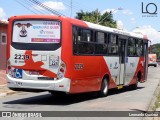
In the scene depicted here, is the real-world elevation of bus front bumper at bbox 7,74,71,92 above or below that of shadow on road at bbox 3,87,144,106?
above

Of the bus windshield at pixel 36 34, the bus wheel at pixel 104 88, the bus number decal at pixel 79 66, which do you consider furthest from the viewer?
the bus wheel at pixel 104 88

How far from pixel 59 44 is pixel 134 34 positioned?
339 inches

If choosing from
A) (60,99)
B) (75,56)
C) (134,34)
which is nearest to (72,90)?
(75,56)

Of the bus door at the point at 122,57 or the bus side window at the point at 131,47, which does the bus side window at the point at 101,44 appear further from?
the bus side window at the point at 131,47

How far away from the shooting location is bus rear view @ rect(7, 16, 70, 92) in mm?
14555

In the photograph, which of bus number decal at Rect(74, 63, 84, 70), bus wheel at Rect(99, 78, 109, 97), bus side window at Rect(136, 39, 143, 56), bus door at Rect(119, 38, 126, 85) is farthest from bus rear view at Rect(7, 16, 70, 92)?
bus side window at Rect(136, 39, 143, 56)

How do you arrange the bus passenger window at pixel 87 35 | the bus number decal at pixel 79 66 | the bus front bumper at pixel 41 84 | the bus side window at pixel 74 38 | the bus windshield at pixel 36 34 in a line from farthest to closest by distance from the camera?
the bus passenger window at pixel 87 35 → the bus number decal at pixel 79 66 → the bus side window at pixel 74 38 → the bus windshield at pixel 36 34 → the bus front bumper at pixel 41 84

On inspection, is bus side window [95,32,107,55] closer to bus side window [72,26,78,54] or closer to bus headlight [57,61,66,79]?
bus side window [72,26,78,54]

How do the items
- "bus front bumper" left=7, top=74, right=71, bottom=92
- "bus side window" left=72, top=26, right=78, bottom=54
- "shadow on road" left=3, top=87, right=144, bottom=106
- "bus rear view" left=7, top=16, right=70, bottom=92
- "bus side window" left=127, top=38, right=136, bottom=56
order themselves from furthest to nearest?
"bus side window" left=127, top=38, right=136, bottom=56, "shadow on road" left=3, top=87, right=144, bottom=106, "bus side window" left=72, top=26, right=78, bottom=54, "bus rear view" left=7, top=16, right=70, bottom=92, "bus front bumper" left=7, top=74, right=71, bottom=92

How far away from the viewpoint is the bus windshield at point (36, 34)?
14.8 m

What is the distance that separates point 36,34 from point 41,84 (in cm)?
173

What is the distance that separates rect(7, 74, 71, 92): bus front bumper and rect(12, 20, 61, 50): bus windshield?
1.15 m

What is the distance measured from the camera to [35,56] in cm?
1479

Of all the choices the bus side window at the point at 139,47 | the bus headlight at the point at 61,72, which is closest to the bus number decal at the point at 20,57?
the bus headlight at the point at 61,72
